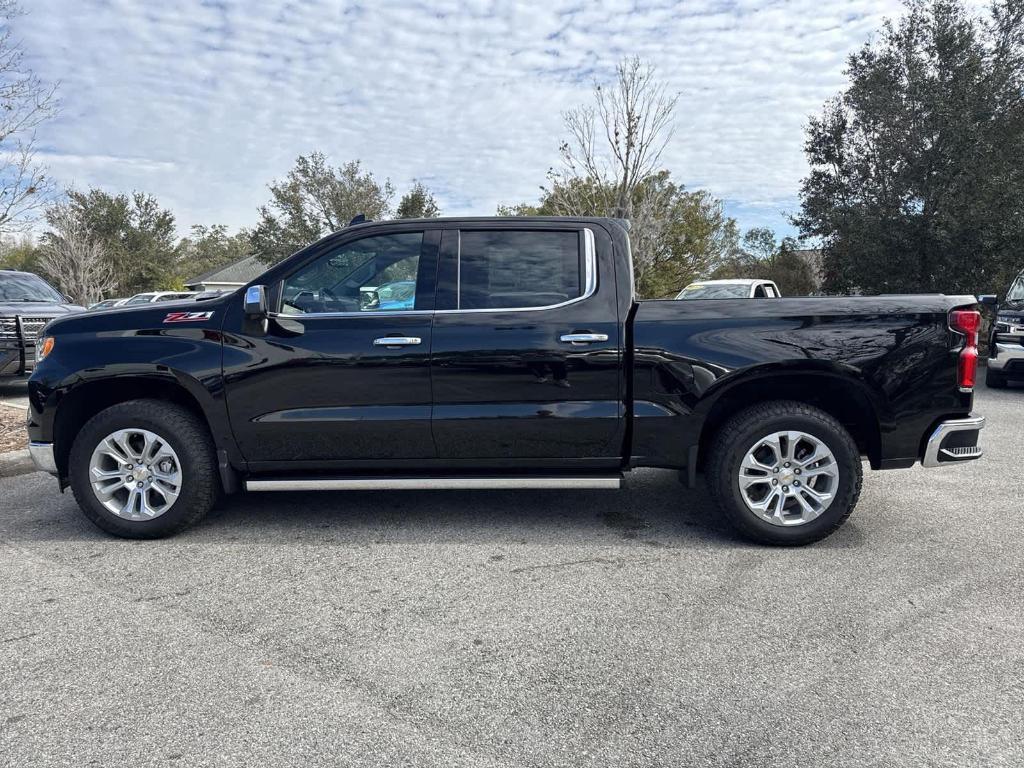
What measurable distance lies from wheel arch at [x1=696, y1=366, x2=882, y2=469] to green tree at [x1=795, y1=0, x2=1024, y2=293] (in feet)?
42.1

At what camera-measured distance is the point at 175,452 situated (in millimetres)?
4168

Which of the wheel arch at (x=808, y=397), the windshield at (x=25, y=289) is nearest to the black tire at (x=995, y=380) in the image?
A: the wheel arch at (x=808, y=397)

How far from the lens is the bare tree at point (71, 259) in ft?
109

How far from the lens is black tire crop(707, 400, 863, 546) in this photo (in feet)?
13.1

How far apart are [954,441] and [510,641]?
2.85 meters

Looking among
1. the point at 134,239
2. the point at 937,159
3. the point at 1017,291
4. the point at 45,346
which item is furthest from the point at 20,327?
the point at 134,239

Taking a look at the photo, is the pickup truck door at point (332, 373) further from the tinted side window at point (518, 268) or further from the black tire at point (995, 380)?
the black tire at point (995, 380)

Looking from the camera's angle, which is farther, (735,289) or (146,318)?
(735,289)

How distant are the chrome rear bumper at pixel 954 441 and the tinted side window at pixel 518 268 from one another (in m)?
2.20

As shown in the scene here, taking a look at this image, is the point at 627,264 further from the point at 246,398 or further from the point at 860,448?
the point at 246,398

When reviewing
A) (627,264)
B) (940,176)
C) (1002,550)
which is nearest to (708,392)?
(627,264)

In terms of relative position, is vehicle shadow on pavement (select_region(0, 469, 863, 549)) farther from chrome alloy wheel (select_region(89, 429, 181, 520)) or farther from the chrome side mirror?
the chrome side mirror

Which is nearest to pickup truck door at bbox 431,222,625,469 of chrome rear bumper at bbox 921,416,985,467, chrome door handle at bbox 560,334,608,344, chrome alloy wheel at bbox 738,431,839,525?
chrome door handle at bbox 560,334,608,344

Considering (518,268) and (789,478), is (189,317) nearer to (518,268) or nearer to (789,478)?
(518,268)
